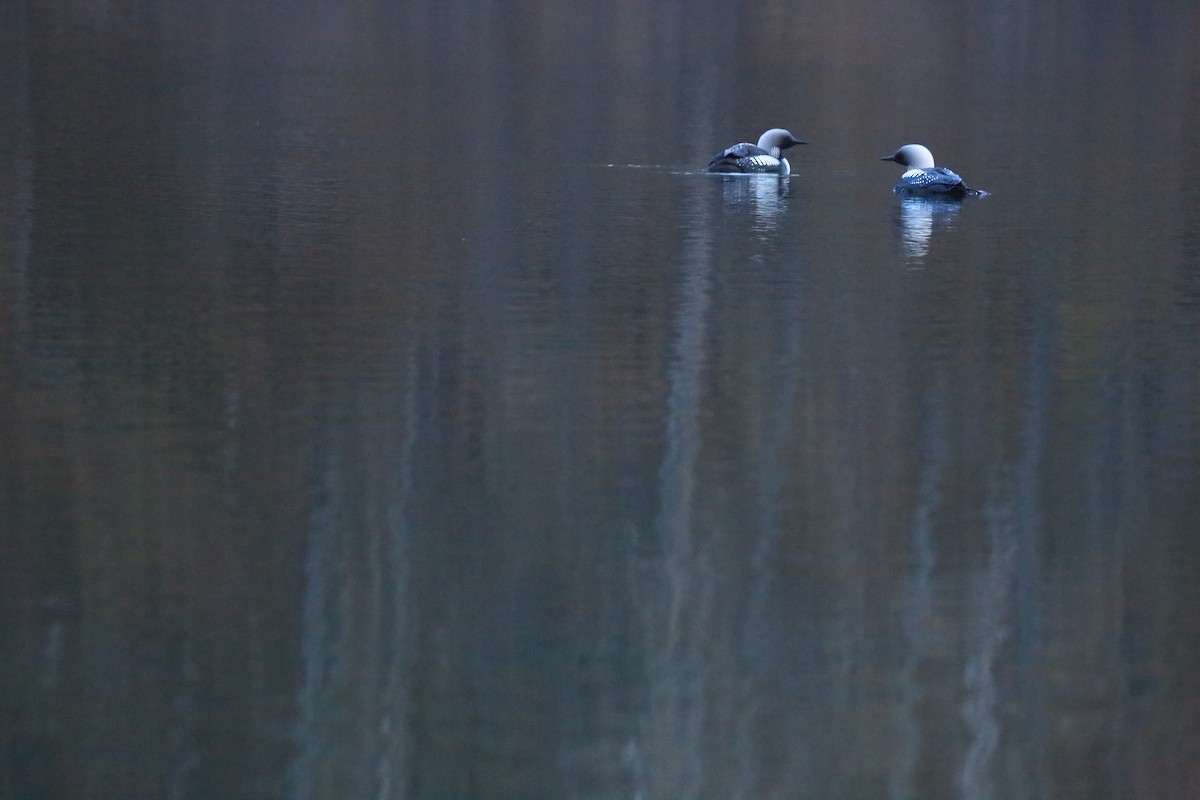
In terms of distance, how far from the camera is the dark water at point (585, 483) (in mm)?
5359

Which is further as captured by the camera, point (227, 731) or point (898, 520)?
point (898, 520)

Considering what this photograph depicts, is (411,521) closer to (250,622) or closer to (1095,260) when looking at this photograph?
(250,622)

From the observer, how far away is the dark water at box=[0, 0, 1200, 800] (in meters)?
5.36

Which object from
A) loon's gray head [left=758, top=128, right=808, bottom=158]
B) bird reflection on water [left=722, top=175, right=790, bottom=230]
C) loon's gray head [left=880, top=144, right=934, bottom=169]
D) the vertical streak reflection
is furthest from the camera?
loon's gray head [left=758, top=128, right=808, bottom=158]

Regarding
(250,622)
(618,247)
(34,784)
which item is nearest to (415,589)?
(250,622)

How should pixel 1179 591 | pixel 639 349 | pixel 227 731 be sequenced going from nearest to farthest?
1. pixel 227 731
2. pixel 1179 591
3. pixel 639 349

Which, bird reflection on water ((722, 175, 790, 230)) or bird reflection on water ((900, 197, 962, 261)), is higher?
bird reflection on water ((722, 175, 790, 230))

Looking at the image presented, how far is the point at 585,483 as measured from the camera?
7.39m

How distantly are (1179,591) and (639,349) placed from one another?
3.49m

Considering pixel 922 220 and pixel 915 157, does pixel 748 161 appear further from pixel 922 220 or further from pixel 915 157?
pixel 922 220

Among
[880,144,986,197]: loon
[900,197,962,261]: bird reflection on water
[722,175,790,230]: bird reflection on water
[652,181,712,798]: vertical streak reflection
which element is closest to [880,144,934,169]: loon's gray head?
[880,144,986,197]: loon

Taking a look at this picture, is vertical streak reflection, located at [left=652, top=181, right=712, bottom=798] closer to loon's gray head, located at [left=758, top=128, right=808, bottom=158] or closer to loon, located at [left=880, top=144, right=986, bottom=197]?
loon, located at [left=880, top=144, right=986, bottom=197]

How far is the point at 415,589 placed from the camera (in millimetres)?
6270

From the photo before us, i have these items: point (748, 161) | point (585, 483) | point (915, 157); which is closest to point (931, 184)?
point (915, 157)
